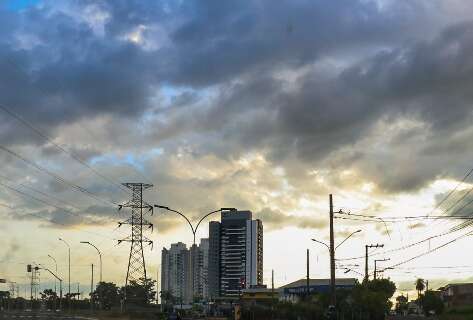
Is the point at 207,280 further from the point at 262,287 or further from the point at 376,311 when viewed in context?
the point at 376,311

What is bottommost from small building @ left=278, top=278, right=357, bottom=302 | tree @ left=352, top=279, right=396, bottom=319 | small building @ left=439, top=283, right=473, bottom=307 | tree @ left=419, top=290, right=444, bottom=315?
tree @ left=419, top=290, right=444, bottom=315

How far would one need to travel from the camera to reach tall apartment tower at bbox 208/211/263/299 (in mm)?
137000

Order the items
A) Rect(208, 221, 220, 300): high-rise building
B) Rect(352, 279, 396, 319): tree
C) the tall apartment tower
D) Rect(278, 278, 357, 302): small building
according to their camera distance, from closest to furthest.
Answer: Rect(352, 279, 396, 319): tree < Rect(278, 278, 357, 302): small building < the tall apartment tower < Rect(208, 221, 220, 300): high-rise building

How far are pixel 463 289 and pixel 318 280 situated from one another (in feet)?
124

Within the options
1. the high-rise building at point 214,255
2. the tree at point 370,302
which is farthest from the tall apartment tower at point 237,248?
the tree at point 370,302

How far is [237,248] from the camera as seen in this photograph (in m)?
149

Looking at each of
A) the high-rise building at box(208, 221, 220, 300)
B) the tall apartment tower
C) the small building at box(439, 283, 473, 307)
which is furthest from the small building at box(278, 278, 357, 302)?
the small building at box(439, 283, 473, 307)

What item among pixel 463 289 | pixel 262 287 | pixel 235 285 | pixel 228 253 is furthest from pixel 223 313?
pixel 463 289

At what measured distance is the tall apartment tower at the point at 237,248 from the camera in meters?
137

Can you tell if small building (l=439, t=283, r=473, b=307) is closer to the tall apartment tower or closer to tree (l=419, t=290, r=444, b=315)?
tree (l=419, t=290, r=444, b=315)

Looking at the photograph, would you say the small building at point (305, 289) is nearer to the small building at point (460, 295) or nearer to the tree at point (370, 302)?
the small building at point (460, 295)

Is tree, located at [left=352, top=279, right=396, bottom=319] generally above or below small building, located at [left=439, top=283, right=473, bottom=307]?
→ above

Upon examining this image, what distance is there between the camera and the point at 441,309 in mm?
150375

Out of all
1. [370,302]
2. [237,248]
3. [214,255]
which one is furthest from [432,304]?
[370,302]
